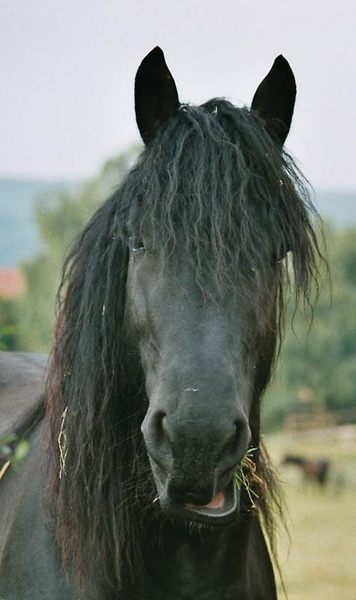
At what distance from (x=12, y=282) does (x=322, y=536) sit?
23272mm

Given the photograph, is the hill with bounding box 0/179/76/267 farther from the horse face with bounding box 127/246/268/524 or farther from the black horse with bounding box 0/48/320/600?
the horse face with bounding box 127/246/268/524

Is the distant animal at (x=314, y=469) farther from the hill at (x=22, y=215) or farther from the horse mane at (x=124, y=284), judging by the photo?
the horse mane at (x=124, y=284)

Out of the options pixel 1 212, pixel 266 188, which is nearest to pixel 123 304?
pixel 266 188

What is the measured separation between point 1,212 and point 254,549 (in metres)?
57.0

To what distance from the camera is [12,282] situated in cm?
3600

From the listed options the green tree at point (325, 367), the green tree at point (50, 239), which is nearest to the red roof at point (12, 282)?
the green tree at point (50, 239)

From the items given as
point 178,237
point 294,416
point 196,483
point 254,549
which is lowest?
point 294,416

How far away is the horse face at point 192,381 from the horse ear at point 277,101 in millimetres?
678

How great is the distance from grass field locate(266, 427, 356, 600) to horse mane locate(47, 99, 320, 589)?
Answer: 2.90 feet

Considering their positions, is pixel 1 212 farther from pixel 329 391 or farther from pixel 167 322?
pixel 167 322

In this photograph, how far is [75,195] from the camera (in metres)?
31.2

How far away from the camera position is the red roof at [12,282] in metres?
31.4

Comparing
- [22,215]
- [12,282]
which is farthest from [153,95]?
[22,215]

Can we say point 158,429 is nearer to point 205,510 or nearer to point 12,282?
point 205,510
